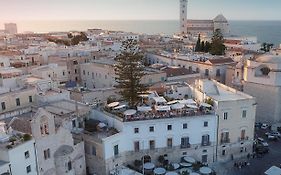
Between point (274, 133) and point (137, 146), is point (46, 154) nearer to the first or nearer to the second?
point (137, 146)

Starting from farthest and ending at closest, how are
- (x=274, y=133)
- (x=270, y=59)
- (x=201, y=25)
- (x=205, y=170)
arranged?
(x=201, y=25) < (x=270, y=59) < (x=274, y=133) < (x=205, y=170)

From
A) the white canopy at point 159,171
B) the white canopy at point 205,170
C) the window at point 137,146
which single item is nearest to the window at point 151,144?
the window at point 137,146

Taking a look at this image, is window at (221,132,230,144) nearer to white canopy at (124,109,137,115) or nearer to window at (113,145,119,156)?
white canopy at (124,109,137,115)

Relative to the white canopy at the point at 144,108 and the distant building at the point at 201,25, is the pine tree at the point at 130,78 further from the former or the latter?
the distant building at the point at 201,25

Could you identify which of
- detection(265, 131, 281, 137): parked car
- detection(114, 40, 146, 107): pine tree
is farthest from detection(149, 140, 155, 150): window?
detection(265, 131, 281, 137): parked car

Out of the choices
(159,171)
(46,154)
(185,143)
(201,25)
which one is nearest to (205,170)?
(185,143)

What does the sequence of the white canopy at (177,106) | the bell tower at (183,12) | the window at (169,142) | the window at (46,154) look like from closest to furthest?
1. the window at (46,154)
2. the white canopy at (177,106)
3. the window at (169,142)
4. the bell tower at (183,12)

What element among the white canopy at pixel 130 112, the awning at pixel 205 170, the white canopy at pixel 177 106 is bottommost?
the awning at pixel 205 170

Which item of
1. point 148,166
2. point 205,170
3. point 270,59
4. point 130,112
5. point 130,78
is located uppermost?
point 270,59

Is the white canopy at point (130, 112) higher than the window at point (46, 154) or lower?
higher

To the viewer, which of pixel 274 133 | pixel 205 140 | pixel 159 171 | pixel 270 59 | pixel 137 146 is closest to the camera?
pixel 159 171
